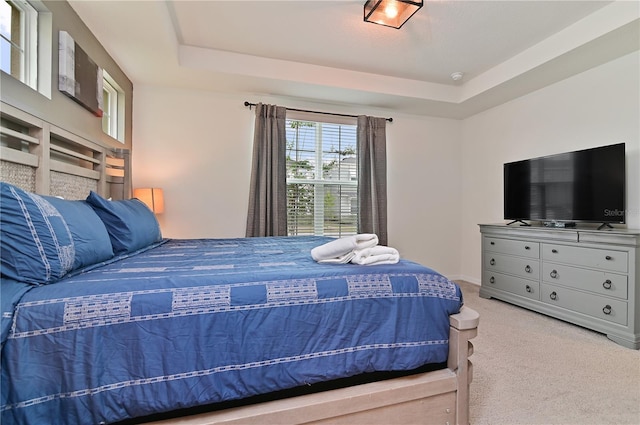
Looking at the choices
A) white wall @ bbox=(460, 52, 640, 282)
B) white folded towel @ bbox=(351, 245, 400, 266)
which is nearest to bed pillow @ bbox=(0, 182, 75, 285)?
white folded towel @ bbox=(351, 245, 400, 266)

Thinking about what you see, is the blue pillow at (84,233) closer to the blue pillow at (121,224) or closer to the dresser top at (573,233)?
the blue pillow at (121,224)

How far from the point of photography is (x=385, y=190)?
3.85 meters

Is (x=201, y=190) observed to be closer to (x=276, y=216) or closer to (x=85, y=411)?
(x=276, y=216)

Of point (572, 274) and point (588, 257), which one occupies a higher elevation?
point (588, 257)

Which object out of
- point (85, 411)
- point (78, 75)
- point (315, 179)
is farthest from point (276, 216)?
point (85, 411)

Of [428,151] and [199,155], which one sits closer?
[199,155]

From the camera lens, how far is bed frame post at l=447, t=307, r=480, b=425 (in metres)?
1.23

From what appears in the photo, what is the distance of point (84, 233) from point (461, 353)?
172 centimetres

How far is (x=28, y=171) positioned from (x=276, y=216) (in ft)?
6.94

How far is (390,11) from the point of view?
222 centimetres

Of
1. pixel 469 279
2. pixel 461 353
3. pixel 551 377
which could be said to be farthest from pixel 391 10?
pixel 469 279

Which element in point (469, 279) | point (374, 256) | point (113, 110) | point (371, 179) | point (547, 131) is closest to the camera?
point (374, 256)

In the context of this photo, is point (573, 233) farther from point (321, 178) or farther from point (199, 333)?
point (199, 333)

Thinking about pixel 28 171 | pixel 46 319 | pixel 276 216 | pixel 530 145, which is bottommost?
pixel 46 319
